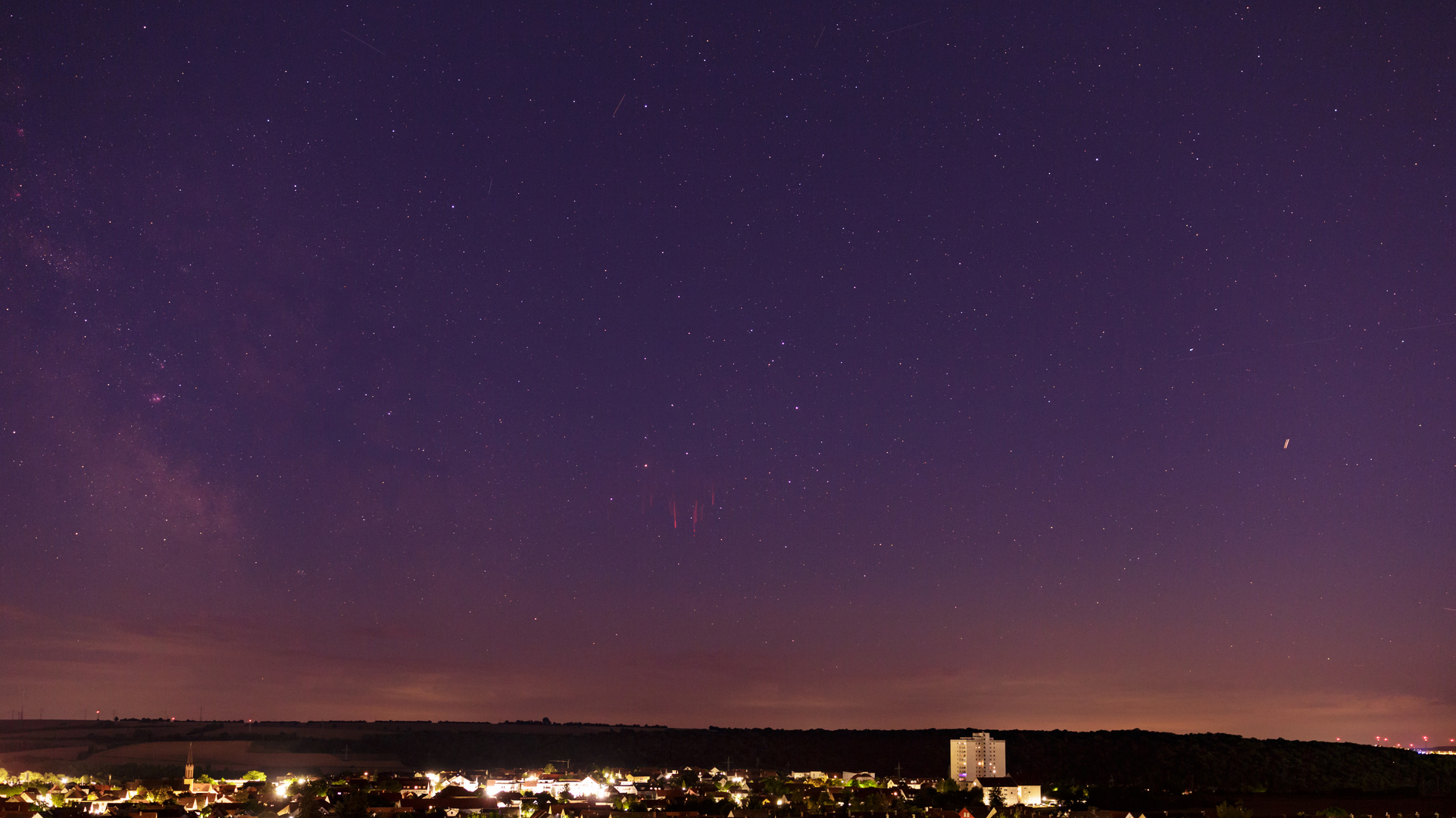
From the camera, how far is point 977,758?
289ft

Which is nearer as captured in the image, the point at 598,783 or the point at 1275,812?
the point at 1275,812

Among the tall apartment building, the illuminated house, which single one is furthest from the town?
the tall apartment building

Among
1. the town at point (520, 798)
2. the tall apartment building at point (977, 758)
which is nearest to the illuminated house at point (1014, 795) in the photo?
the town at point (520, 798)

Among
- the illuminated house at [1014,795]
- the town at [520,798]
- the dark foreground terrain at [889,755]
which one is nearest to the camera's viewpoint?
the town at [520,798]

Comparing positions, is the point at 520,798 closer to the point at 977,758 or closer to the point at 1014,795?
the point at 1014,795

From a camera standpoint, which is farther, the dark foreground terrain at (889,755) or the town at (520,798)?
the dark foreground terrain at (889,755)

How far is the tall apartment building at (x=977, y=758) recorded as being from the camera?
8638 centimetres

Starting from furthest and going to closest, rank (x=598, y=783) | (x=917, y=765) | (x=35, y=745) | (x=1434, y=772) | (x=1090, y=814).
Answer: (x=35, y=745) < (x=917, y=765) < (x=1434, y=772) < (x=598, y=783) < (x=1090, y=814)

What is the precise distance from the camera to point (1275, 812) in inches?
2192

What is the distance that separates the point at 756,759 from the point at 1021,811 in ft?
244

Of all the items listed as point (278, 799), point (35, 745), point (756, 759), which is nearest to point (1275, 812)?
point (278, 799)

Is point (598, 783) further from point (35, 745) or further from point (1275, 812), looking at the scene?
point (35, 745)

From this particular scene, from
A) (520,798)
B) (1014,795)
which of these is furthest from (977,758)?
(520,798)

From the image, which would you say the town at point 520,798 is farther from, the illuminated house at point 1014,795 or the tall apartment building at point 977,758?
the tall apartment building at point 977,758
